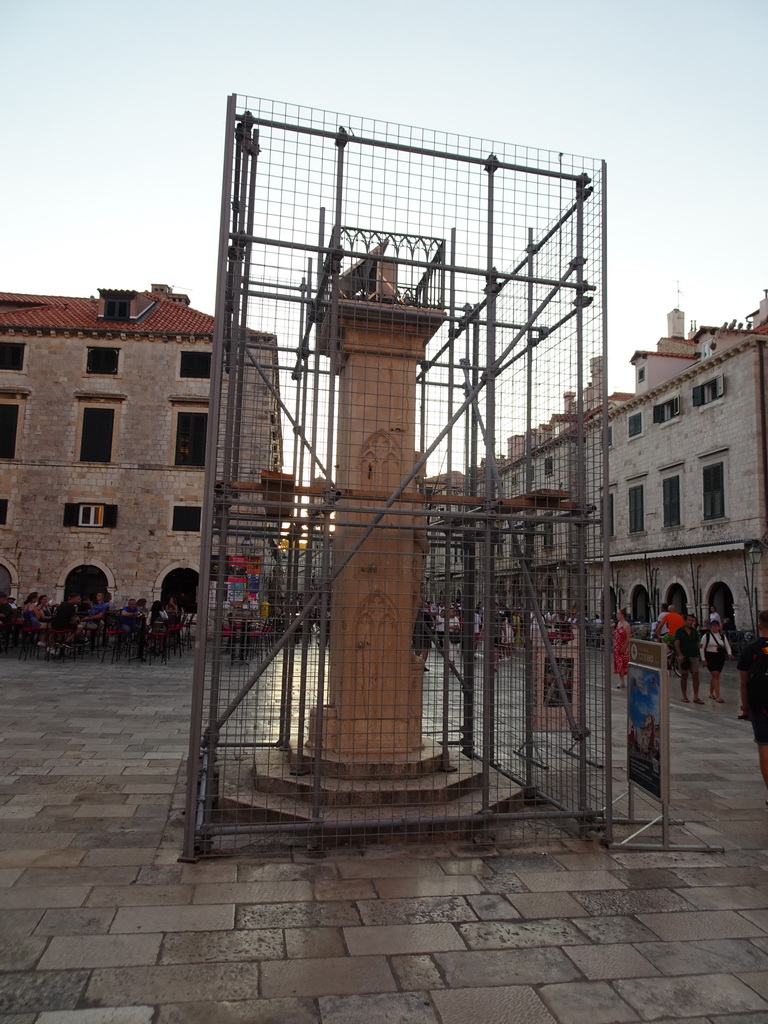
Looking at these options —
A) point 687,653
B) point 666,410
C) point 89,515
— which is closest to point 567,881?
point 687,653

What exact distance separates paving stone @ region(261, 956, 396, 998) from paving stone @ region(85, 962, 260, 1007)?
0.08 m

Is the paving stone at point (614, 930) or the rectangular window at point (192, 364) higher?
the rectangular window at point (192, 364)

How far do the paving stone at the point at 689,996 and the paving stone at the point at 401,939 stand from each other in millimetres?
813

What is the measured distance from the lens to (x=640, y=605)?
28922mm

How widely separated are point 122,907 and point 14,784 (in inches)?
112

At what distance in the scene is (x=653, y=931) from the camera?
390 centimetres

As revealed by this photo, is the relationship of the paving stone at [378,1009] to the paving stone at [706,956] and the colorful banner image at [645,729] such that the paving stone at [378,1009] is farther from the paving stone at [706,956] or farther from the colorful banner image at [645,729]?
the colorful banner image at [645,729]

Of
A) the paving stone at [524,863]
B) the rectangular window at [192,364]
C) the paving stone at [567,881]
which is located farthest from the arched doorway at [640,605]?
the paving stone at [567,881]

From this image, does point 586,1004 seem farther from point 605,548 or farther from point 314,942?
point 605,548

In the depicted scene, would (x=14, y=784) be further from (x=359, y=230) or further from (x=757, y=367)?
(x=757, y=367)

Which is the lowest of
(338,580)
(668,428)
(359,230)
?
(338,580)

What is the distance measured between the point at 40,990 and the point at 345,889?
1.68 m

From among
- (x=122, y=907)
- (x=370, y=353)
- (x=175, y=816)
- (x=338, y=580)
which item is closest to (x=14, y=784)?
(x=175, y=816)

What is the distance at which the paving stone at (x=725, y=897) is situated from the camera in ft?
14.0
